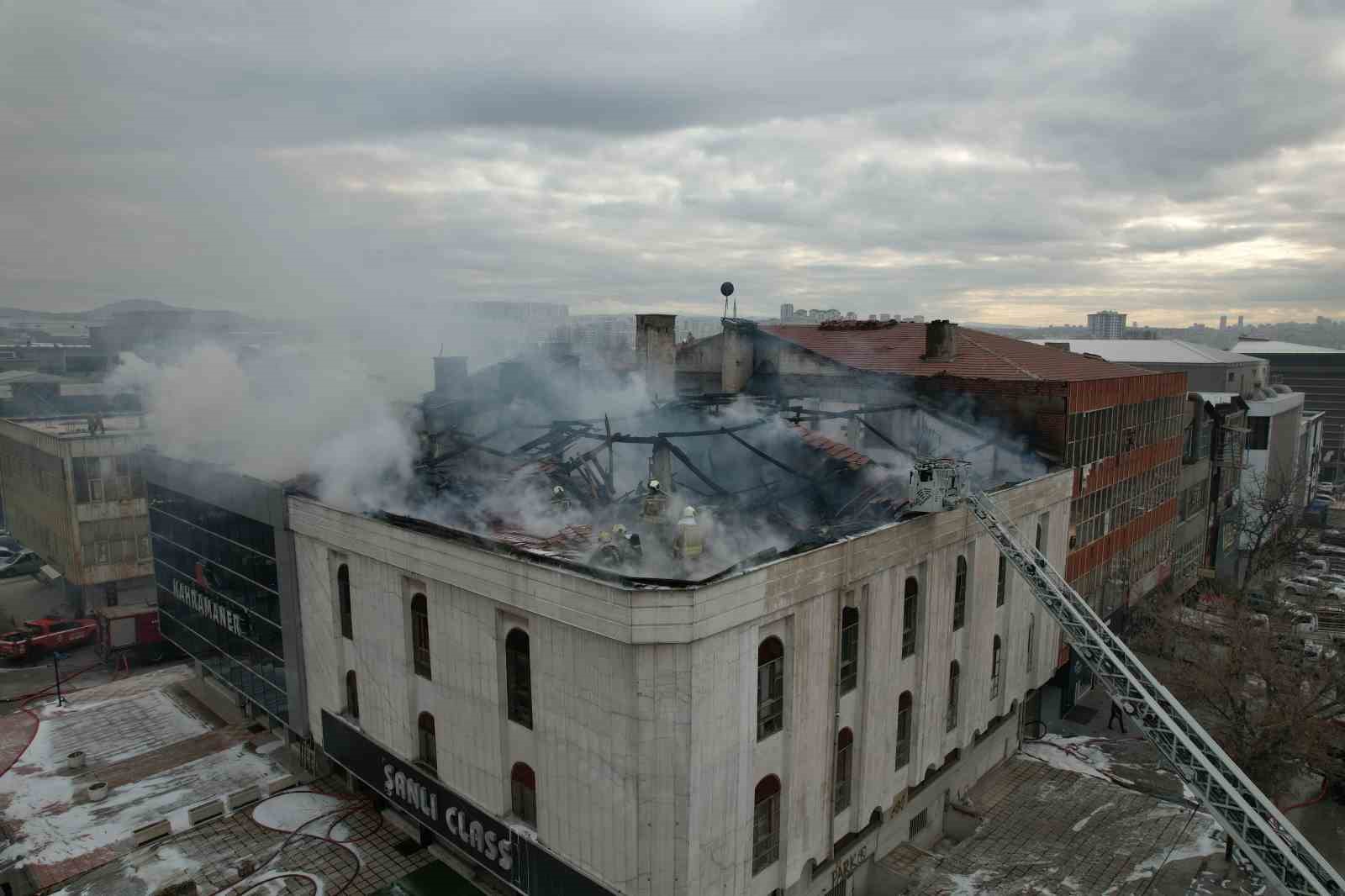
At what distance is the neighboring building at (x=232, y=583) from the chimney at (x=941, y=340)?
840 inches

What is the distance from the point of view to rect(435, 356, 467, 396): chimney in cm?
3019

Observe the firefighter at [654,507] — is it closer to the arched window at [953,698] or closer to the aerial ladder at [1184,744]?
the aerial ladder at [1184,744]

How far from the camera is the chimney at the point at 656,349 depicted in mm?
29031

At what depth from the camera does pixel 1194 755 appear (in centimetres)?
1424

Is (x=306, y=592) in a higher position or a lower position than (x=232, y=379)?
lower

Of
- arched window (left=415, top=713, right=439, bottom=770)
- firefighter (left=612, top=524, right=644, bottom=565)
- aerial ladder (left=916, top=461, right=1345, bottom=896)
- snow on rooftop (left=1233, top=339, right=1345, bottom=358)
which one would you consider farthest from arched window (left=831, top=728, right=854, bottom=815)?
snow on rooftop (left=1233, top=339, right=1345, bottom=358)

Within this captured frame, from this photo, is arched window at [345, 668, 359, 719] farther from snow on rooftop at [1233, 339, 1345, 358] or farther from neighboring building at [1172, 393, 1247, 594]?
snow on rooftop at [1233, 339, 1345, 358]

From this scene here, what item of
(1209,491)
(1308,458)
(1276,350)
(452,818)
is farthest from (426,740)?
(1276,350)

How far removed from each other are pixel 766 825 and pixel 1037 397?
16.1m

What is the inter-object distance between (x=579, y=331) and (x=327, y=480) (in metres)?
21.2

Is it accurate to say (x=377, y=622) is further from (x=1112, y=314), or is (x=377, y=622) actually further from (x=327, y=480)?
(x=1112, y=314)

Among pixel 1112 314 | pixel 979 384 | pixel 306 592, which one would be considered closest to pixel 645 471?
pixel 306 592

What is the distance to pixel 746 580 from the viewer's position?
508 inches

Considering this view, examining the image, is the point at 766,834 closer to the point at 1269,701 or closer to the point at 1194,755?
the point at 1194,755
